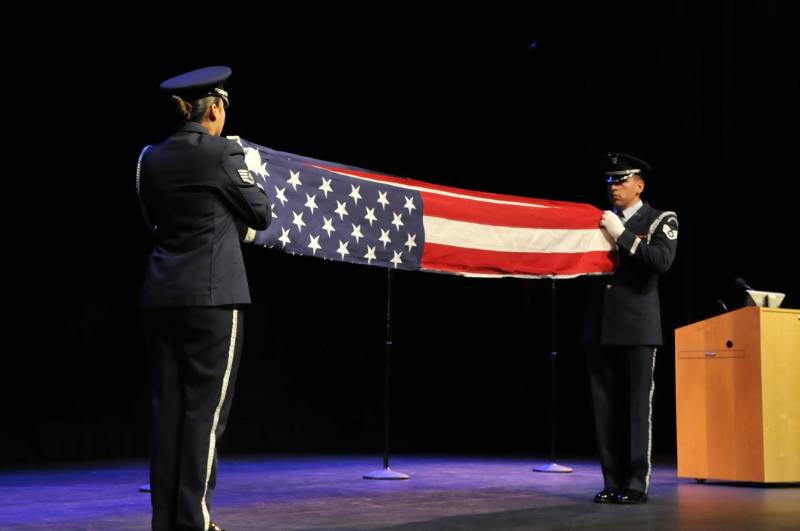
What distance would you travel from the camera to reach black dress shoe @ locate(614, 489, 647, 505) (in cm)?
421

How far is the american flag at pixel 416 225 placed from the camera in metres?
4.05

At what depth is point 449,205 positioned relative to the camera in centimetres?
473

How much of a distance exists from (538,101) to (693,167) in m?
1.22

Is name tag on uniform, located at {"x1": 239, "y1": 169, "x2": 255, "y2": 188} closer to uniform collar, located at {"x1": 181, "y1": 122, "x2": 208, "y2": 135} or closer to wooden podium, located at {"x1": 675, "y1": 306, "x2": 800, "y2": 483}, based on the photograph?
uniform collar, located at {"x1": 181, "y1": 122, "x2": 208, "y2": 135}

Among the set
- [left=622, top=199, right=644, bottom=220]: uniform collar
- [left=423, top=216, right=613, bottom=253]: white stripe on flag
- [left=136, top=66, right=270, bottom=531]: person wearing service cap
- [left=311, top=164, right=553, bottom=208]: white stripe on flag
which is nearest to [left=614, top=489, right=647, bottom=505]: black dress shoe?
[left=423, top=216, right=613, bottom=253]: white stripe on flag

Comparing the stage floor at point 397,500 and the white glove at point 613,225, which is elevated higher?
the white glove at point 613,225

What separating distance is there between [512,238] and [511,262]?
0.11 m

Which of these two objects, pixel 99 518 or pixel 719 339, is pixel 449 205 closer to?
pixel 719 339

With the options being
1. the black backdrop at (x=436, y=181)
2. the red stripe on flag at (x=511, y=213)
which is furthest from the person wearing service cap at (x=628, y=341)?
the black backdrop at (x=436, y=181)

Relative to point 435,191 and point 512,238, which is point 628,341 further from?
point 435,191

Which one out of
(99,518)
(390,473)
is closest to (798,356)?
(390,473)

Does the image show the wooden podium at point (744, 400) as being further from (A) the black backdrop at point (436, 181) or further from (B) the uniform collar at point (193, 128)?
(B) the uniform collar at point (193, 128)

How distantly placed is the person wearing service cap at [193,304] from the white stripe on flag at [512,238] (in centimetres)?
189

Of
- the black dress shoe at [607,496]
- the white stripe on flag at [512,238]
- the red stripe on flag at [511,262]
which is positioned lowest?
the black dress shoe at [607,496]
